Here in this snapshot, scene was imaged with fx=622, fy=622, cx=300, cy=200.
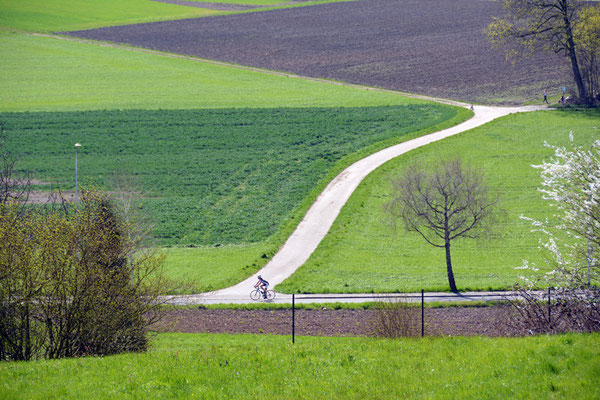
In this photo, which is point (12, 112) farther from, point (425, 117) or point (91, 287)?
point (91, 287)

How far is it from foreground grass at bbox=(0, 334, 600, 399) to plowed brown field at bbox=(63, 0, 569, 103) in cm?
5722

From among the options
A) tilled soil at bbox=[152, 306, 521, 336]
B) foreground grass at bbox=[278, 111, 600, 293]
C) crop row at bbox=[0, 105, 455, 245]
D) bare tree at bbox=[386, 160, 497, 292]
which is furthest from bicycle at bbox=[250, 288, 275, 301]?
crop row at bbox=[0, 105, 455, 245]

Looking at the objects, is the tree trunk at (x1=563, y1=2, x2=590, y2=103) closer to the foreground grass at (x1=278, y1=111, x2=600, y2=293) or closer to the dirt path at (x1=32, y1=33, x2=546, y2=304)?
the dirt path at (x1=32, y1=33, x2=546, y2=304)

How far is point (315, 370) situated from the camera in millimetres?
15164

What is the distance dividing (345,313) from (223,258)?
40.8 feet

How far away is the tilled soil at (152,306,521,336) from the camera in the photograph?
24420 mm

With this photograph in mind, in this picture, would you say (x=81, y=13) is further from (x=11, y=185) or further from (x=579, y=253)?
(x=579, y=253)

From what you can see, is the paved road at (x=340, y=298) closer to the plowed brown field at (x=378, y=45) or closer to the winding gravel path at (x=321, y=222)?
the winding gravel path at (x=321, y=222)

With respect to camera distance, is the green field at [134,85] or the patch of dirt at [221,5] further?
the patch of dirt at [221,5]

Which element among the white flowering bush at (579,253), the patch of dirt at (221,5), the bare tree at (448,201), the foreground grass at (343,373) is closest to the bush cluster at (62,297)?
the foreground grass at (343,373)

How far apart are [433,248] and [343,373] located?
81.5ft

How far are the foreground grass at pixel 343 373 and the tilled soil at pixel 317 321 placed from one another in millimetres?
7173

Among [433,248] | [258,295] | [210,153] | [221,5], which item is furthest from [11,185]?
[221,5]

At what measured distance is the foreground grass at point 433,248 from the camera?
33.2m
